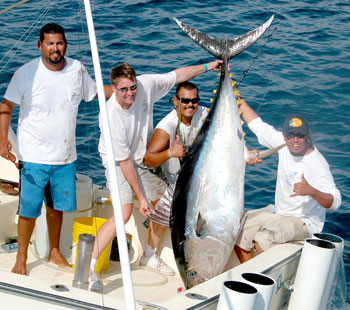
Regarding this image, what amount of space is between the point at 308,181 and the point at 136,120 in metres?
1.14

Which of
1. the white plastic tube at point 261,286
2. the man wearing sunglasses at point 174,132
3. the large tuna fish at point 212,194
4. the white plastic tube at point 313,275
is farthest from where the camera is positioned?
the man wearing sunglasses at point 174,132

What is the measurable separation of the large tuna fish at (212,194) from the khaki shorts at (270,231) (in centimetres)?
12

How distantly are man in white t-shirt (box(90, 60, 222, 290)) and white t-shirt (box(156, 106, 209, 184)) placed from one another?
10 centimetres

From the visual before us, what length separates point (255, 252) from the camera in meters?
4.44

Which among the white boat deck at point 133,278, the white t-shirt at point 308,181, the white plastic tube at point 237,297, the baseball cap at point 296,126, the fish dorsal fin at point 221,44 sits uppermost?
the fish dorsal fin at point 221,44

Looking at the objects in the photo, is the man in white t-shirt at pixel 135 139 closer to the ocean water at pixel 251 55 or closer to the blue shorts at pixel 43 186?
the blue shorts at pixel 43 186

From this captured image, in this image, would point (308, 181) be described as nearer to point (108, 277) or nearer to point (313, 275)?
point (313, 275)

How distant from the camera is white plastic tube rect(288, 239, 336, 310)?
381 centimetres

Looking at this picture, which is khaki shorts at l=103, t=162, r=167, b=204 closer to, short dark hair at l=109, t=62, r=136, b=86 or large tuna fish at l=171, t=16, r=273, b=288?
large tuna fish at l=171, t=16, r=273, b=288

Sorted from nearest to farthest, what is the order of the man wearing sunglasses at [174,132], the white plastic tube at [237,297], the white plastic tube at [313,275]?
the white plastic tube at [237,297] < the white plastic tube at [313,275] < the man wearing sunglasses at [174,132]

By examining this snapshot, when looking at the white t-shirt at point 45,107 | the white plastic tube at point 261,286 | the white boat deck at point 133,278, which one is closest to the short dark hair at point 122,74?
the white t-shirt at point 45,107

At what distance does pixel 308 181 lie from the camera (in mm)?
4145

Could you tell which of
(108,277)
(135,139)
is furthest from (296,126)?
(108,277)

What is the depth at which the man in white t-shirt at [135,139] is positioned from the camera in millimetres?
4214
